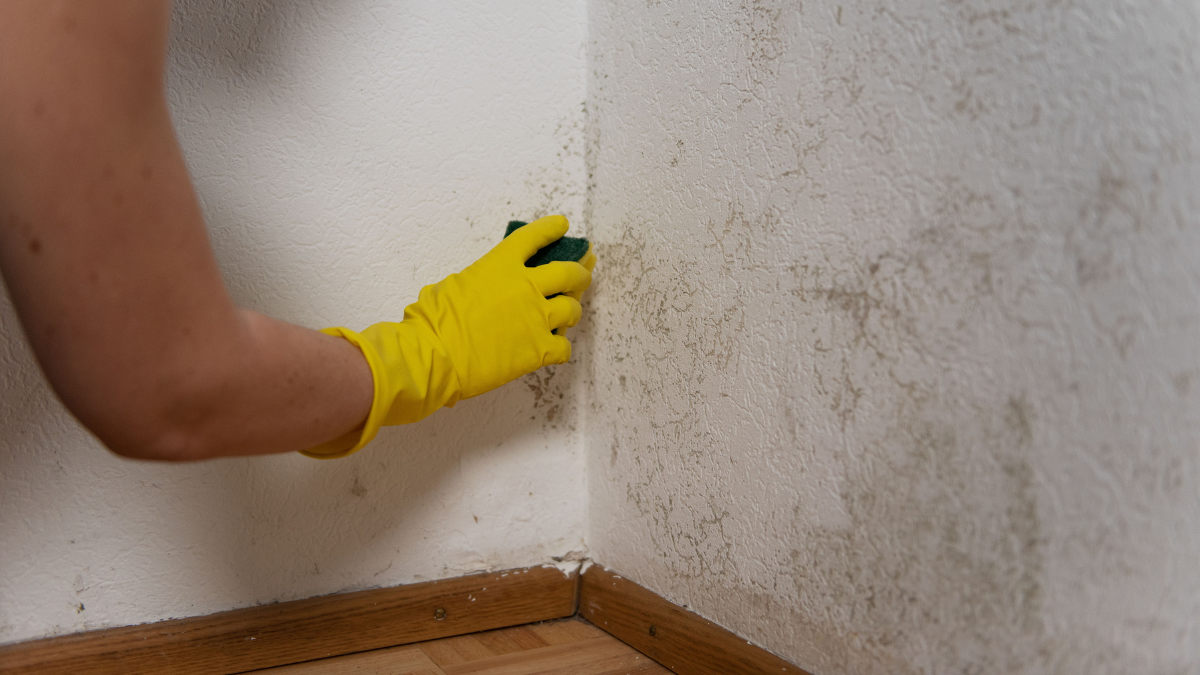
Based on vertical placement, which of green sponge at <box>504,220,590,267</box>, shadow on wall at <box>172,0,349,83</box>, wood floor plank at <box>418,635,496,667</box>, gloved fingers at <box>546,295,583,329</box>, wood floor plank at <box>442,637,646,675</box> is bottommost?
wood floor plank at <box>418,635,496,667</box>

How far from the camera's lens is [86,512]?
73 centimetres

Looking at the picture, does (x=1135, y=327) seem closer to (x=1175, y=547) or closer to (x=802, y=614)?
(x=1175, y=547)

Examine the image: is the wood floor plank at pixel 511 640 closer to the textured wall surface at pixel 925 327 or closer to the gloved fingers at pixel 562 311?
the textured wall surface at pixel 925 327

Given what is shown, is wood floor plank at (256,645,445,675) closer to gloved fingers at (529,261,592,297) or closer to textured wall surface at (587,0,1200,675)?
textured wall surface at (587,0,1200,675)

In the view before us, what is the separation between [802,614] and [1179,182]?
41 cm

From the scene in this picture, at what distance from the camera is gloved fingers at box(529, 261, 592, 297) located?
73cm

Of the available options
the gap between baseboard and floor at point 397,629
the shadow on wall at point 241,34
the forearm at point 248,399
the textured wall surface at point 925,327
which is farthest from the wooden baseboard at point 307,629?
the shadow on wall at point 241,34

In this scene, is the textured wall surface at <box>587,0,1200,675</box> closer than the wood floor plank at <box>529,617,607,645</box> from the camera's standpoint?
Yes

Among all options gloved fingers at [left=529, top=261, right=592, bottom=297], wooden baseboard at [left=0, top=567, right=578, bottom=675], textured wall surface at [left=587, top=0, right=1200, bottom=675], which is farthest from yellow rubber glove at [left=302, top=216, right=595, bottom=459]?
wooden baseboard at [left=0, top=567, right=578, bottom=675]

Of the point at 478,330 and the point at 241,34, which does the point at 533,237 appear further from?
the point at 241,34

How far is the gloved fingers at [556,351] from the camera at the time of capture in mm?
751

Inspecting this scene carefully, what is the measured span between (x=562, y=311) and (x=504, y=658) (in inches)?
15.2

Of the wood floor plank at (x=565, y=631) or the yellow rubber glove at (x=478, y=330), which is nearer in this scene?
the yellow rubber glove at (x=478, y=330)

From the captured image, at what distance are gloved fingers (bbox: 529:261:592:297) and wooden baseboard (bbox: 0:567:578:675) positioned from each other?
366mm
